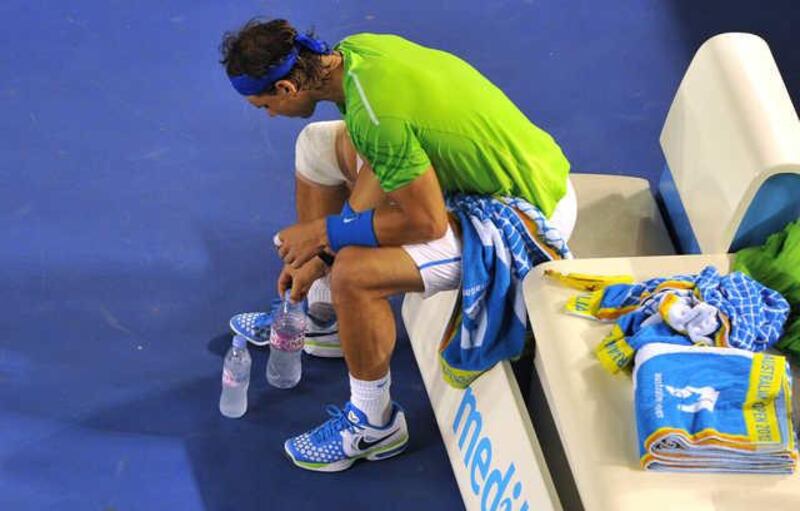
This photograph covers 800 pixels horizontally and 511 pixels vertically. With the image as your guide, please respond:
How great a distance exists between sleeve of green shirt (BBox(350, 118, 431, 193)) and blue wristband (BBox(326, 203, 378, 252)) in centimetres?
12

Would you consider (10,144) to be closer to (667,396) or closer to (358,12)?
(358,12)

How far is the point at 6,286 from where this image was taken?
292 centimetres

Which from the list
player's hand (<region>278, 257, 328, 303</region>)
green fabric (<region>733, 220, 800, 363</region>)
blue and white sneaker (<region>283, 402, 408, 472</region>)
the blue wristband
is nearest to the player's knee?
the blue wristband

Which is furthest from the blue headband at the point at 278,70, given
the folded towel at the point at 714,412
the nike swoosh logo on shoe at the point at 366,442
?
the folded towel at the point at 714,412

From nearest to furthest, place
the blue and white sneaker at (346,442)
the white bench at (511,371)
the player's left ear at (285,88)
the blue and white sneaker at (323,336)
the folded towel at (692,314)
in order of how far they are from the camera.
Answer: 1. the folded towel at (692,314)
2. the white bench at (511,371)
3. the player's left ear at (285,88)
4. the blue and white sneaker at (346,442)
5. the blue and white sneaker at (323,336)

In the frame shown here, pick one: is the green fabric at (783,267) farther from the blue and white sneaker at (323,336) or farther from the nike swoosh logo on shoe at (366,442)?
the blue and white sneaker at (323,336)

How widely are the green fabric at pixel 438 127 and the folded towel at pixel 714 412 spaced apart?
56 centimetres

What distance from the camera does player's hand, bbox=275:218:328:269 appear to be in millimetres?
2473

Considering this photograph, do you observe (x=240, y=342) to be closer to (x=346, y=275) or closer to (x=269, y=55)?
(x=346, y=275)

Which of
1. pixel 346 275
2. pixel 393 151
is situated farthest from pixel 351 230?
pixel 393 151

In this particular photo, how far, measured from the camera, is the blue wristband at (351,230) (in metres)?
2.38

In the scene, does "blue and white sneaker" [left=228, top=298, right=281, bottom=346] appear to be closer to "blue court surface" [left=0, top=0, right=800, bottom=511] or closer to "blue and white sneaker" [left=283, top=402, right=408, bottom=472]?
"blue court surface" [left=0, top=0, right=800, bottom=511]

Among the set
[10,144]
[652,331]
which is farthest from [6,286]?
[652,331]

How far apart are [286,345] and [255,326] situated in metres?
0.15
